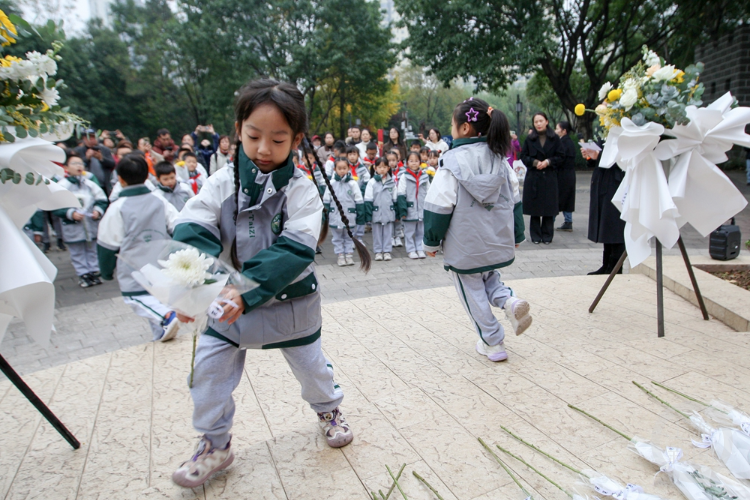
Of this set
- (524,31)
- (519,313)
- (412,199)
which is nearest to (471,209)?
(519,313)

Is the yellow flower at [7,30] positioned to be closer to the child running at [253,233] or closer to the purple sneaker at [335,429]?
the child running at [253,233]

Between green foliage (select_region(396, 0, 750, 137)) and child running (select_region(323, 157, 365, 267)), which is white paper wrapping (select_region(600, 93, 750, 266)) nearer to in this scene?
child running (select_region(323, 157, 365, 267))

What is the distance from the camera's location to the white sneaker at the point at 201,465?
214 cm

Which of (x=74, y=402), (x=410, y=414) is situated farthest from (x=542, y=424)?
(x=74, y=402)

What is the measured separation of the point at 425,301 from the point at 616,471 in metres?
2.71

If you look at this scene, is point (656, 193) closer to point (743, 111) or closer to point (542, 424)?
point (743, 111)

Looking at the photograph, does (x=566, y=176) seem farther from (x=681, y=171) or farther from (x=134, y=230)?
(x=134, y=230)

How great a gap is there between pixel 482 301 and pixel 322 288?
9.81 ft

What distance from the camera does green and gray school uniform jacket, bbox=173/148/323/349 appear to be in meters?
2.08

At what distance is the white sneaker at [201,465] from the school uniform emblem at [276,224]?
0.90 metres

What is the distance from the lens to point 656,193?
361 centimetres

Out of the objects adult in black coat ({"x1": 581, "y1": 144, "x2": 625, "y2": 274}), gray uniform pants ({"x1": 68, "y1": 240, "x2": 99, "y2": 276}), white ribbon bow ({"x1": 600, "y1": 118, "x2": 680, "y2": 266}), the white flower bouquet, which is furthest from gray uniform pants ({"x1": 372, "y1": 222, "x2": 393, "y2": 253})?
the white flower bouquet

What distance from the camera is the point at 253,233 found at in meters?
2.17

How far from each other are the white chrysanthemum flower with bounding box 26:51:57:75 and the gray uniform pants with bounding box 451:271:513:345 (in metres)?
2.46
